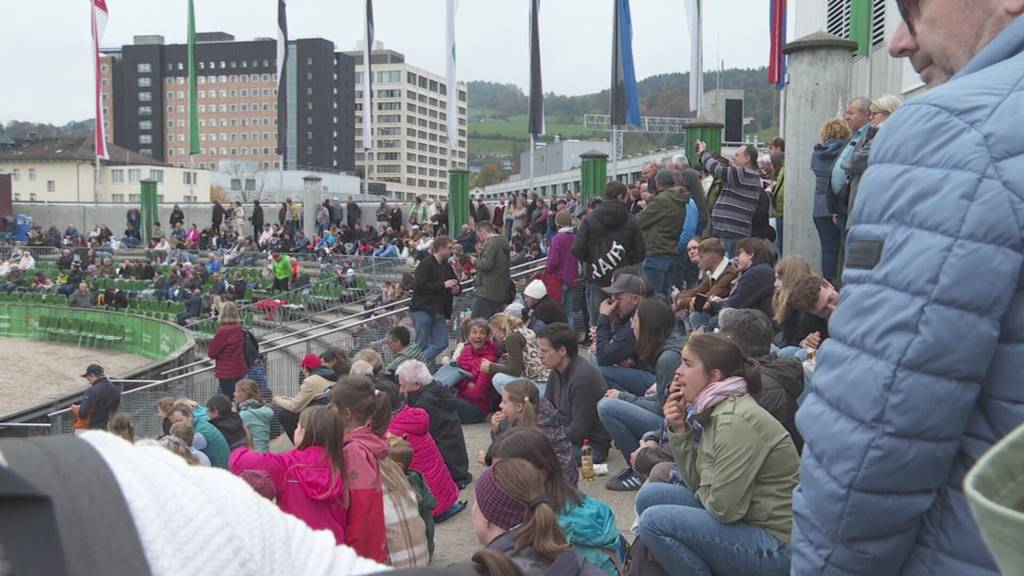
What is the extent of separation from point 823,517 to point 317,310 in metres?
24.2

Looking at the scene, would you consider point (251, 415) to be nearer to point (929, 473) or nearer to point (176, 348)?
point (929, 473)

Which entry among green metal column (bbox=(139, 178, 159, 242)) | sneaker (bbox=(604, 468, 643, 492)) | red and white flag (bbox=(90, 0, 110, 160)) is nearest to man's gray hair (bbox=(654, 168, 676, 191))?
sneaker (bbox=(604, 468, 643, 492))

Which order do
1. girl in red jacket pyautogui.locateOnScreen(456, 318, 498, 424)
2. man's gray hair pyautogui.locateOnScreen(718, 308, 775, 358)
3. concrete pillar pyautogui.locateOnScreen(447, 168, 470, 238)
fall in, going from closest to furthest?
1. man's gray hair pyautogui.locateOnScreen(718, 308, 775, 358)
2. girl in red jacket pyautogui.locateOnScreen(456, 318, 498, 424)
3. concrete pillar pyautogui.locateOnScreen(447, 168, 470, 238)

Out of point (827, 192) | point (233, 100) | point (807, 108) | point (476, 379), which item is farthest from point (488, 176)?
point (827, 192)

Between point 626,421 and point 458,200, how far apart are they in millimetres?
18255

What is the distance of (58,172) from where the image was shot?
91.6 metres

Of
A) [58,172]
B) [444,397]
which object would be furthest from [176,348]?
[58,172]

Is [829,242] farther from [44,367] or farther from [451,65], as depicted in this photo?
[44,367]

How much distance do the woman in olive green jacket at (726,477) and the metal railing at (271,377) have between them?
9.62 metres

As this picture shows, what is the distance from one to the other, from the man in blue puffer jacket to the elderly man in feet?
22.7

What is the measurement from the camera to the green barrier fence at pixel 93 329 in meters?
26.7

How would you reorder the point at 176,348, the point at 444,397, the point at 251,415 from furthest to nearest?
the point at 176,348
the point at 251,415
the point at 444,397

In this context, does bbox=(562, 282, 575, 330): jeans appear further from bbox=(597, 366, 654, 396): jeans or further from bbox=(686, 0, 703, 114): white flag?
bbox=(686, 0, 703, 114): white flag

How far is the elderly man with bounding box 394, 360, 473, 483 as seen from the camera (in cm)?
886
